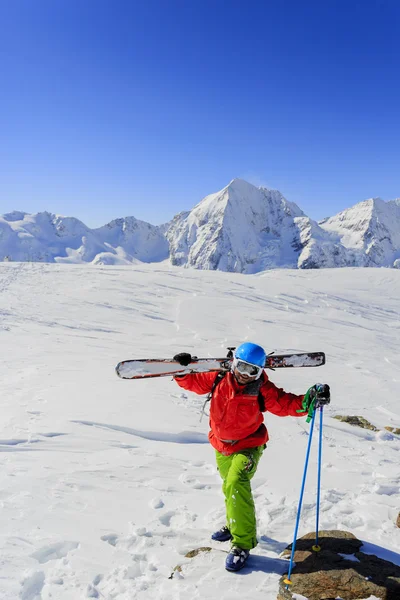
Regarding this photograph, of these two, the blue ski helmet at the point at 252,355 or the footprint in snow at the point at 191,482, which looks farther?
the footprint in snow at the point at 191,482

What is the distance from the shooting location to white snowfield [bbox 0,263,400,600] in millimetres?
3485

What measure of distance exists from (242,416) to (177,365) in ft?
2.89

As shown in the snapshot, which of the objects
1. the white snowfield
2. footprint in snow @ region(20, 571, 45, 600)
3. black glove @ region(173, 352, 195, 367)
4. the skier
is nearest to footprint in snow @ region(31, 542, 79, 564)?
the white snowfield

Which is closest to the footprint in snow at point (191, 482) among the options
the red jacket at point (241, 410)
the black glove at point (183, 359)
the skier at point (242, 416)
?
the skier at point (242, 416)

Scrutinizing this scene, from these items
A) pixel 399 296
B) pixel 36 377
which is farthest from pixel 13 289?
pixel 399 296

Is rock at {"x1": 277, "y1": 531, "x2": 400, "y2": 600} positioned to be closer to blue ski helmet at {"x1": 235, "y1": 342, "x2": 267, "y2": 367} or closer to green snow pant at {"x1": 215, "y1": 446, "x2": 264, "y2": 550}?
green snow pant at {"x1": 215, "y1": 446, "x2": 264, "y2": 550}

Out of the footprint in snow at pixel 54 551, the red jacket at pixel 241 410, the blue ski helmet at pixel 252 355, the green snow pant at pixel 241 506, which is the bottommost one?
the footprint in snow at pixel 54 551

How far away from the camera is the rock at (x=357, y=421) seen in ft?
29.7

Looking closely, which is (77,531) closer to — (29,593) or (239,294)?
(29,593)

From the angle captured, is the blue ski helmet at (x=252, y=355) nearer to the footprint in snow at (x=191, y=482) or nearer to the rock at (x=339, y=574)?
the rock at (x=339, y=574)

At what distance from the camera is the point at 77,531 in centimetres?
398

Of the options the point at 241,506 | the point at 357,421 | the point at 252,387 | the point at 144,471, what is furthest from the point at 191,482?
the point at 357,421

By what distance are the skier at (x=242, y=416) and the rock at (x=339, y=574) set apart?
0.50 meters

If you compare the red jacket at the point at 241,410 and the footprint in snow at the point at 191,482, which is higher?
the red jacket at the point at 241,410
